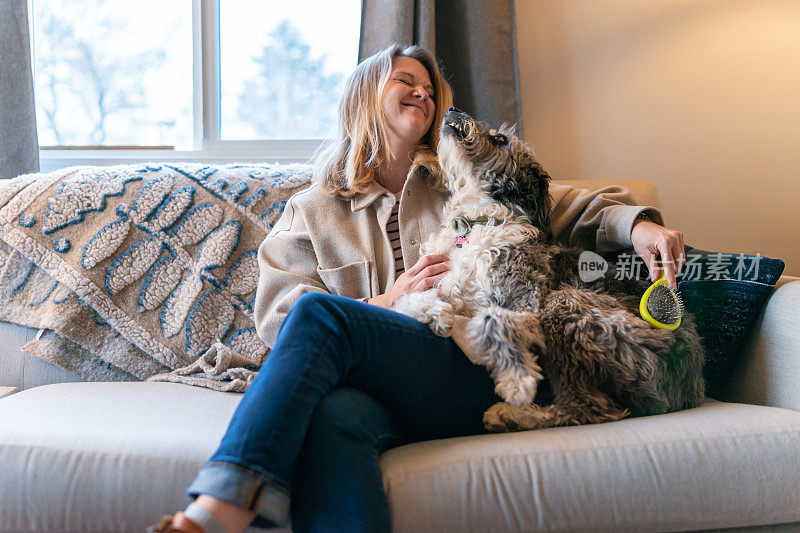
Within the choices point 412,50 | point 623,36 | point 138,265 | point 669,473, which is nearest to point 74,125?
point 138,265

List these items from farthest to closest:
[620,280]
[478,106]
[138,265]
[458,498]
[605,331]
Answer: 1. [478,106]
2. [138,265]
3. [620,280]
4. [605,331]
5. [458,498]

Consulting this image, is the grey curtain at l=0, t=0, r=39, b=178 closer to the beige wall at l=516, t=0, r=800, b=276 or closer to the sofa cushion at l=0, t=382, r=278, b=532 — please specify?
the sofa cushion at l=0, t=382, r=278, b=532

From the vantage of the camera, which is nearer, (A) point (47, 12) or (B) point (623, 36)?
(B) point (623, 36)

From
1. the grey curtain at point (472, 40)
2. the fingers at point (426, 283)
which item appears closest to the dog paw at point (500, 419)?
the fingers at point (426, 283)

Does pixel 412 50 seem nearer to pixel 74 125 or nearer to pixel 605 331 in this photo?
pixel 605 331

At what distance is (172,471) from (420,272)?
2.69 feet

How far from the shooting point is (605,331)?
145 cm

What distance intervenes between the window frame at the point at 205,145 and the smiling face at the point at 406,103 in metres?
0.98

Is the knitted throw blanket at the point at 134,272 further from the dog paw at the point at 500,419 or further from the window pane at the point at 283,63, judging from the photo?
the window pane at the point at 283,63

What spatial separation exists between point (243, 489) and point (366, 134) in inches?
52.6

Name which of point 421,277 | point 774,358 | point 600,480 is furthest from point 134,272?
point 774,358

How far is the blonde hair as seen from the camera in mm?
2059

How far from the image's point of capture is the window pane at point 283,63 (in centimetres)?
305

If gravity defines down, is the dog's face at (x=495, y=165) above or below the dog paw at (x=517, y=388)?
above
